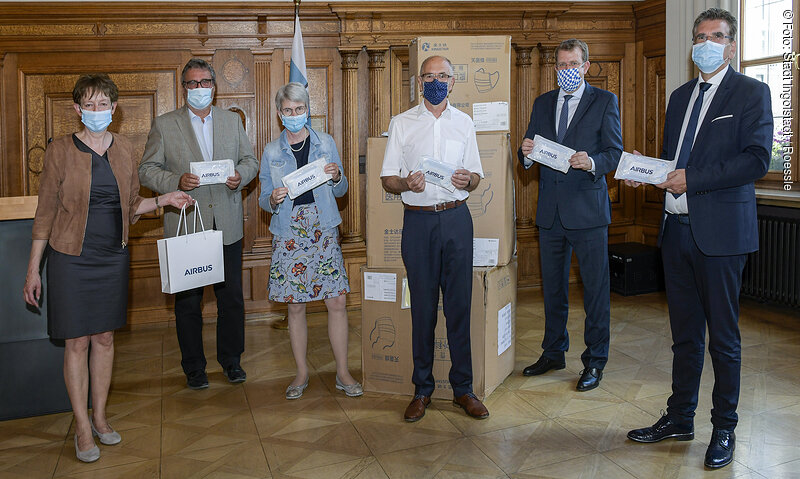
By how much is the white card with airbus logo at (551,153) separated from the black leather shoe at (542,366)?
1142 mm

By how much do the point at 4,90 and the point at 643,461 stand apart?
4985 millimetres

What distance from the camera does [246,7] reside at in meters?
5.40

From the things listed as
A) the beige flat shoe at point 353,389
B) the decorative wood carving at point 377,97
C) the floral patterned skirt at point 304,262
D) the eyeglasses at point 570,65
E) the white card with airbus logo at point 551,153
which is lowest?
the beige flat shoe at point 353,389

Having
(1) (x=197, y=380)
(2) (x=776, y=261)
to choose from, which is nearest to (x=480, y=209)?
(1) (x=197, y=380)

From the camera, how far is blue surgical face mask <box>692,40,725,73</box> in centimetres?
270

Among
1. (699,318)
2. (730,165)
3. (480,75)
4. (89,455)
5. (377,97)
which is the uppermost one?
(377,97)

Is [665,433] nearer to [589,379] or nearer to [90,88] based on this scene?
[589,379]

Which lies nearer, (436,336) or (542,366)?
(436,336)

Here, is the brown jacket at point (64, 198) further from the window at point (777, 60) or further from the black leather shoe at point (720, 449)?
the window at point (777, 60)

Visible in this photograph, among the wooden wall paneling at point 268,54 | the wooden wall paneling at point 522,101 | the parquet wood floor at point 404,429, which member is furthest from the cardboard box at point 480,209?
the wooden wall paneling at point 522,101

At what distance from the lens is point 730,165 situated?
261 cm

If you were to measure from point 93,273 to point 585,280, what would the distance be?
2.47 metres

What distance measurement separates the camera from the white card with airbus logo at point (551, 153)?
348 centimetres

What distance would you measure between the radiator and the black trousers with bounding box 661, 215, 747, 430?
8.78 ft
